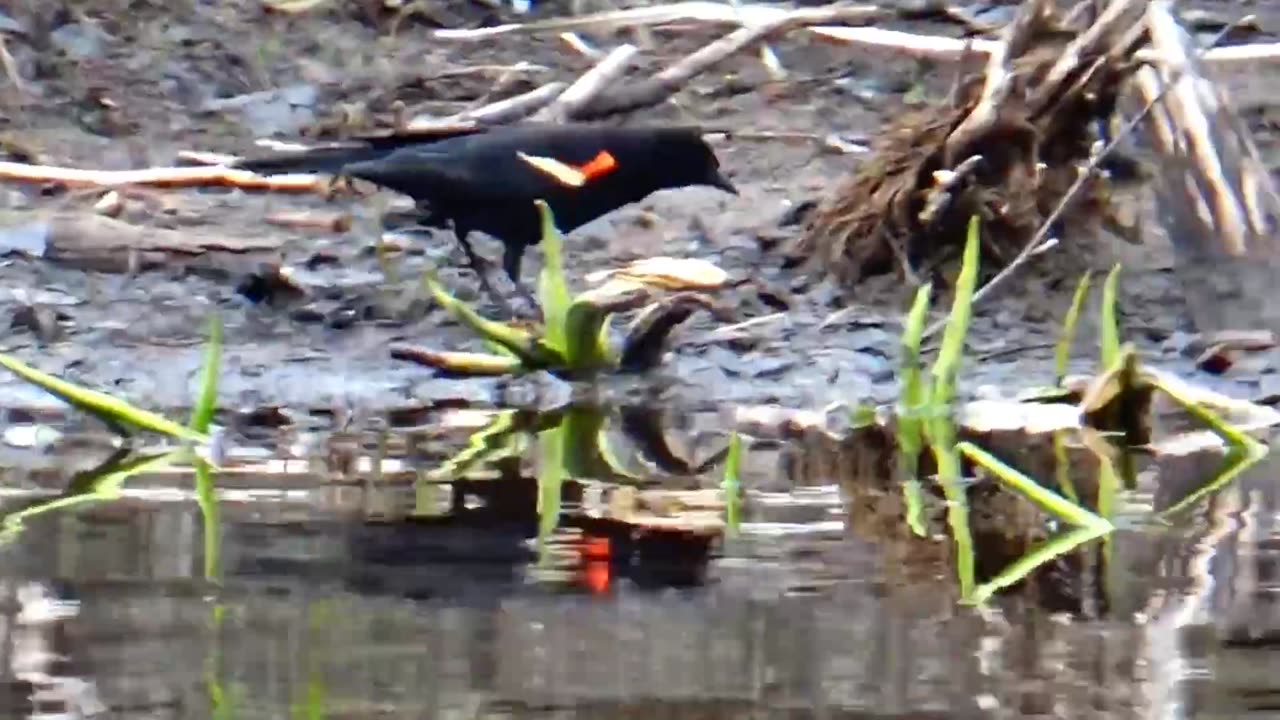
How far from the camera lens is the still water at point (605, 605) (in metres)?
2.85

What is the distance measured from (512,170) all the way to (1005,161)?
136cm

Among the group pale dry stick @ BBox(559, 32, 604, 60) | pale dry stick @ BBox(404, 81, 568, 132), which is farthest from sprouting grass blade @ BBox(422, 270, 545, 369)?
pale dry stick @ BBox(559, 32, 604, 60)

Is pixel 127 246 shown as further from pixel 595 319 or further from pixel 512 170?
pixel 595 319

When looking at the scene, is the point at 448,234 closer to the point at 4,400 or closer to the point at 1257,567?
the point at 4,400

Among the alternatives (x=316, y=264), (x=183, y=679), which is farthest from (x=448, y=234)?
(x=183, y=679)

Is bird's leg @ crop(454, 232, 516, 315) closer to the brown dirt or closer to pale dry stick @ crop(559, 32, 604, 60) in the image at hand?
the brown dirt

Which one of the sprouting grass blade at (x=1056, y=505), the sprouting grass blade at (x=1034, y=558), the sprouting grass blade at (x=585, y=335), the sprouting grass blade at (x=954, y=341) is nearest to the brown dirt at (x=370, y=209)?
the sprouting grass blade at (x=585, y=335)

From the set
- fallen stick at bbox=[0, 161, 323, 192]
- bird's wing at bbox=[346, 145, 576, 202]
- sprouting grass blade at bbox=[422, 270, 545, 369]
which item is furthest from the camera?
fallen stick at bbox=[0, 161, 323, 192]

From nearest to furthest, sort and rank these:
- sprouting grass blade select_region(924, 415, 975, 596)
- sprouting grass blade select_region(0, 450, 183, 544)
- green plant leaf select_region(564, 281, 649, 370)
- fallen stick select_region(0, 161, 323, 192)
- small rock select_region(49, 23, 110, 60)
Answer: sprouting grass blade select_region(924, 415, 975, 596) < sprouting grass blade select_region(0, 450, 183, 544) < green plant leaf select_region(564, 281, 649, 370) < fallen stick select_region(0, 161, 323, 192) < small rock select_region(49, 23, 110, 60)

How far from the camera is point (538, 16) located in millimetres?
9367

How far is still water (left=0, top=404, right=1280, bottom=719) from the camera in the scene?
112 inches

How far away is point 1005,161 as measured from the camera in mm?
6926

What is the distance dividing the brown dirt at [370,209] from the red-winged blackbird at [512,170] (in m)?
0.22

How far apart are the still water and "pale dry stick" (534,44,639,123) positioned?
343 cm
